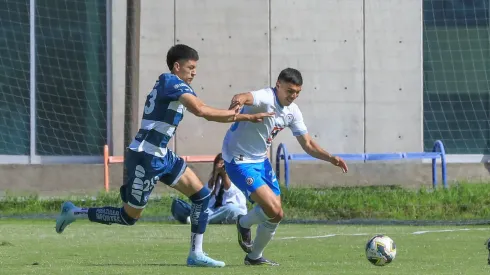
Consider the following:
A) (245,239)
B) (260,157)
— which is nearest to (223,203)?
(245,239)

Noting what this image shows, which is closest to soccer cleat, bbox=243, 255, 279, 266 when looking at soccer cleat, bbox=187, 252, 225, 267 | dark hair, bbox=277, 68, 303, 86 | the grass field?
the grass field

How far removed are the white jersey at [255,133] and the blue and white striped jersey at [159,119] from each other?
736 millimetres

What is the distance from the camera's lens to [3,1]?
68.9 ft

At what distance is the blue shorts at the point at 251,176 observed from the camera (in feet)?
35.4

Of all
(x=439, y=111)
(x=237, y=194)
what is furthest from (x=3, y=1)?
(x=439, y=111)

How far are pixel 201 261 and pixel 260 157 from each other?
3.84 ft

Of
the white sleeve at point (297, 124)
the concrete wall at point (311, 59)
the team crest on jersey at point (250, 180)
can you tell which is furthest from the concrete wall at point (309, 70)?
the team crest on jersey at point (250, 180)

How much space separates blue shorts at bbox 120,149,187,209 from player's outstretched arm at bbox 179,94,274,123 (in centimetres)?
60

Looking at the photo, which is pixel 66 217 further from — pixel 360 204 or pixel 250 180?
pixel 360 204

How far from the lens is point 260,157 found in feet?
36.3

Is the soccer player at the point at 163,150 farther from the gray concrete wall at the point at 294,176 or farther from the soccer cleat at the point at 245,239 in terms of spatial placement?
the gray concrete wall at the point at 294,176

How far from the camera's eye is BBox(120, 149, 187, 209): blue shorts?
1046 centimetres

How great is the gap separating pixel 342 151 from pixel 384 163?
771 millimetres

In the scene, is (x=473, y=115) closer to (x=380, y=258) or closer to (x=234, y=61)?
(x=234, y=61)
